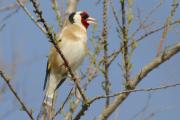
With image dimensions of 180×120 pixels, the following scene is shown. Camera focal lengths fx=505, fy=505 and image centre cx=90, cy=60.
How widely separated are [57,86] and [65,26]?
527mm

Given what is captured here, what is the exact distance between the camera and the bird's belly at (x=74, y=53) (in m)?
3.66

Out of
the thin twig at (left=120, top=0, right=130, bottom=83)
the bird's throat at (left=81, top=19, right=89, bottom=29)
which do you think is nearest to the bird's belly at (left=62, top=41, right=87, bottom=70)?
the bird's throat at (left=81, top=19, right=89, bottom=29)

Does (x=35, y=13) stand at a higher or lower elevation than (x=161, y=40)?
higher

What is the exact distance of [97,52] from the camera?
122 inches

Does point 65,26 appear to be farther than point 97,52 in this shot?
Yes

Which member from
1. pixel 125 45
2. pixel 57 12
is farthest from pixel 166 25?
pixel 57 12

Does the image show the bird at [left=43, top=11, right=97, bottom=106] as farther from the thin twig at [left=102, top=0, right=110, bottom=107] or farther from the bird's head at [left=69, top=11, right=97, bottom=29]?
the thin twig at [left=102, top=0, right=110, bottom=107]

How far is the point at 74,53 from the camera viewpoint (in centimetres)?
369

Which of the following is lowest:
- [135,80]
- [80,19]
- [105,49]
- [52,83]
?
[52,83]

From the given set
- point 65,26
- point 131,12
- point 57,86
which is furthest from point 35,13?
point 65,26

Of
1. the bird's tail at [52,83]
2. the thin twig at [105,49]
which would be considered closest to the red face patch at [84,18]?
the bird's tail at [52,83]

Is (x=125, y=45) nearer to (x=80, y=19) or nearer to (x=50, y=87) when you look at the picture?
(x=50, y=87)

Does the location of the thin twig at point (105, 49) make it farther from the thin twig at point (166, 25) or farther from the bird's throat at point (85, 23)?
the bird's throat at point (85, 23)

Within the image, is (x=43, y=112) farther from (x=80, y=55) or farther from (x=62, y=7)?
(x=62, y=7)
